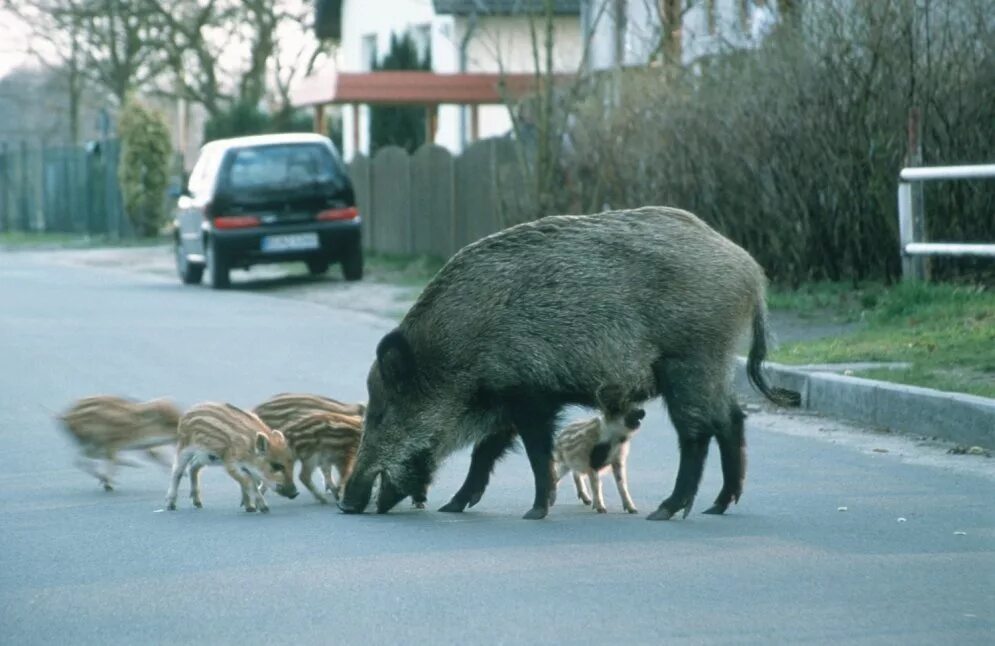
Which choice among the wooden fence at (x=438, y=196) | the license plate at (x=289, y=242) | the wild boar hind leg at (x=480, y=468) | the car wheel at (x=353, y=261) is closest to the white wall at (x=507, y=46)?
the wooden fence at (x=438, y=196)

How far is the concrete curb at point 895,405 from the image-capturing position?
33.8ft

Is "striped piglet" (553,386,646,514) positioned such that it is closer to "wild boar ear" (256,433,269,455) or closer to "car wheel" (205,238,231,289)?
"wild boar ear" (256,433,269,455)

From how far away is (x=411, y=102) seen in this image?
34.5m

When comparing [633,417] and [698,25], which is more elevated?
[698,25]

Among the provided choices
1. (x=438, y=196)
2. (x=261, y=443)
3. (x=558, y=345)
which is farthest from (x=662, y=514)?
(x=438, y=196)

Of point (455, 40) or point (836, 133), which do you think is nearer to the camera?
point (836, 133)

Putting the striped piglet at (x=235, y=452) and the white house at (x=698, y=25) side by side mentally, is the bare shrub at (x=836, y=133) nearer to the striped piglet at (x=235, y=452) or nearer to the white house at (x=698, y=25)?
the white house at (x=698, y=25)

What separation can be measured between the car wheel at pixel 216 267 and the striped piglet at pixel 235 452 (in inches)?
614

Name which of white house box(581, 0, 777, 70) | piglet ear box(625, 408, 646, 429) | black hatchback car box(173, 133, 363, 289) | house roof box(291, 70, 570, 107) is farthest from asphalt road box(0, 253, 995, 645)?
house roof box(291, 70, 570, 107)

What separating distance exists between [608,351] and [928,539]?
1.47 metres

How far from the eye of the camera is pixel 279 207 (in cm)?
2431

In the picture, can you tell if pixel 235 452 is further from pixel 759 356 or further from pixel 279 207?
pixel 279 207

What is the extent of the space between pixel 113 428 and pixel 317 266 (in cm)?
1607

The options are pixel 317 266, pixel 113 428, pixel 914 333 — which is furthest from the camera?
pixel 317 266
